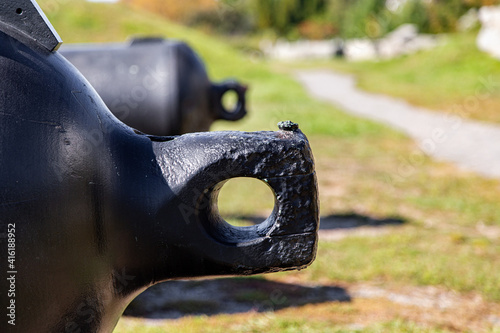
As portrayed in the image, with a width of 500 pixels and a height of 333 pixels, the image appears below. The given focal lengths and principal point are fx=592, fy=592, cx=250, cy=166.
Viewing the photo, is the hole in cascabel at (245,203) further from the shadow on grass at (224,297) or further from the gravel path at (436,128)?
the gravel path at (436,128)

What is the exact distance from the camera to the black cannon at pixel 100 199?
863mm

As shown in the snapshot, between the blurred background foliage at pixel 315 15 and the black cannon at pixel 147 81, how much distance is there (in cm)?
2000

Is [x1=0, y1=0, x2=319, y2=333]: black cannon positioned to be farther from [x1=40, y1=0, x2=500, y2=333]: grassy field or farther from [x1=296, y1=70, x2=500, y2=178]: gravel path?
[x1=296, y1=70, x2=500, y2=178]: gravel path

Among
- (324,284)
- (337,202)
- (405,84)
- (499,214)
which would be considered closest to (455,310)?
(324,284)

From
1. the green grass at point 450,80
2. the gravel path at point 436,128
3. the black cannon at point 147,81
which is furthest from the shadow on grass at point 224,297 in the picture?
the green grass at point 450,80

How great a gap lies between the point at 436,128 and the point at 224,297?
7087mm

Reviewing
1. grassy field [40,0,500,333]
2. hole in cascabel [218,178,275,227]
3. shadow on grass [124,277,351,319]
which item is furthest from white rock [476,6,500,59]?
shadow on grass [124,277,351,319]

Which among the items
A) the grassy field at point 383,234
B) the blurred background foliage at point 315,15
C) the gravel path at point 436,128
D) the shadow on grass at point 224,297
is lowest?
the shadow on grass at point 224,297

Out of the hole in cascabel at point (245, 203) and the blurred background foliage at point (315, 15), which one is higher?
the blurred background foliage at point (315, 15)

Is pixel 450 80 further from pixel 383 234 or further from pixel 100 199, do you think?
pixel 100 199

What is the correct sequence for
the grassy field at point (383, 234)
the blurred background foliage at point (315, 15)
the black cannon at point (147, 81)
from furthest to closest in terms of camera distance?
the blurred background foliage at point (315, 15)
the black cannon at point (147, 81)
the grassy field at point (383, 234)

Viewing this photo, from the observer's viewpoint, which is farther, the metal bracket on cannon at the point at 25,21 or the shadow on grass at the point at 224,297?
the shadow on grass at the point at 224,297

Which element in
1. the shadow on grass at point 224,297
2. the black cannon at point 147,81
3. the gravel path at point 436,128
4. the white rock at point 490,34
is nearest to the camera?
the shadow on grass at point 224,297

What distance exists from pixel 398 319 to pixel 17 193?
1.94 m
